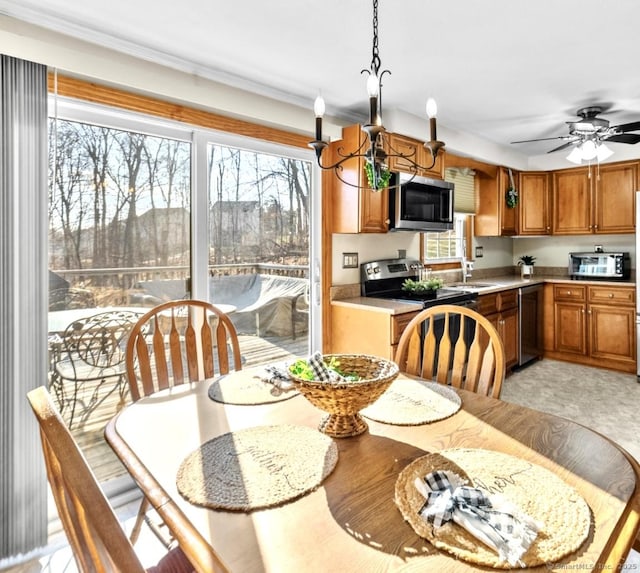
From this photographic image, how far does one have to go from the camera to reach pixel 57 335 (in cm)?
206

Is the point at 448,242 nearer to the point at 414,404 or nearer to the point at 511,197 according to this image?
the point at 511,197

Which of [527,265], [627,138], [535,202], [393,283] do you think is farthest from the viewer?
[527,265]

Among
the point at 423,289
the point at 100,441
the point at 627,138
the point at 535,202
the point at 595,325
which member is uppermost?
the point at 627,138

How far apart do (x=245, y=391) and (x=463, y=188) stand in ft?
12.7

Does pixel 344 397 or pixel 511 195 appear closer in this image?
pixel 344 397

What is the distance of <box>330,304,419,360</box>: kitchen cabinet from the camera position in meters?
2.87

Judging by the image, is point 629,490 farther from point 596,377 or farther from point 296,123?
point 596,377

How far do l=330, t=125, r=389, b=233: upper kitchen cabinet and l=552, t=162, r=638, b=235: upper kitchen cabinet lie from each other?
9.00 feet

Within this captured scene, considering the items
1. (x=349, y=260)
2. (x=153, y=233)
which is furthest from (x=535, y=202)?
(x=153, y=233)

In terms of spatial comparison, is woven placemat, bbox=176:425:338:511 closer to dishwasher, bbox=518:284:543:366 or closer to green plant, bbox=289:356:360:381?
green plant, bbox=289:356:360:381

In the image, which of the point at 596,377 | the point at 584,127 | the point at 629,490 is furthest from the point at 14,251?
the point at 596,377

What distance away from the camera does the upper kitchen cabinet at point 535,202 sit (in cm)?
488

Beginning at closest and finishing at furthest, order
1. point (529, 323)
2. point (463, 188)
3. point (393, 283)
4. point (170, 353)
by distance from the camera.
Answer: point (170, 353) → point (393, 283) → point (529, 323) → point (463, 188)

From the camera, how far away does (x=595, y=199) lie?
455 centimetres
